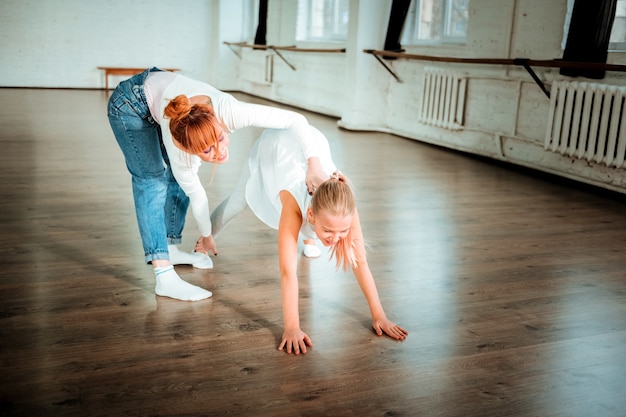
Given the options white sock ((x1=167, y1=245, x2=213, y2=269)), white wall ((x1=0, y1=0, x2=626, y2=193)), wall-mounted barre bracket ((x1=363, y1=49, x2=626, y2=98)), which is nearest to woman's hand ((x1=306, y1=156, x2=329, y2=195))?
white sock ((x1=167, y1=245, x2=213, y2=269))

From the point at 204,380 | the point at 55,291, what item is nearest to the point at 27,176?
the point at 55,291

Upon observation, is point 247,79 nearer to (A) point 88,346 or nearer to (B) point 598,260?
(B) point 598,260

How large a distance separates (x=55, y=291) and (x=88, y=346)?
20.0 inches

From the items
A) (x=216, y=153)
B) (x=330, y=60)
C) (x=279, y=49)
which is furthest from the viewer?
(x=279, y=49)

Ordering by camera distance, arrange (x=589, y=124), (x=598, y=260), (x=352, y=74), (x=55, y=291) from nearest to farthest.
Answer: (x=55, y=291)
(x=598, y=260)
(x=589, y=124)
(x=352, y=74)

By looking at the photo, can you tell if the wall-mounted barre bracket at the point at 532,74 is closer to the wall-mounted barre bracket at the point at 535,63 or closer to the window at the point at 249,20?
the wall-mounted barre bracket at the point at 535,63

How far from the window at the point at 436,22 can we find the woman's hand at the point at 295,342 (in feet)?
16.3

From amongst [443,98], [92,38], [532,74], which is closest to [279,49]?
[92,38]

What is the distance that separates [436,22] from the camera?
6.73m

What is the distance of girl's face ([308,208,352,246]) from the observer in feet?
5.79

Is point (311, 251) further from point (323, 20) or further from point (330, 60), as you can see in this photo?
point (323, 20)

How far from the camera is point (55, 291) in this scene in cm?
229

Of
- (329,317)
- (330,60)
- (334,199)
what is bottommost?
(329,317)

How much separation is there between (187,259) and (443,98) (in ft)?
13.8
